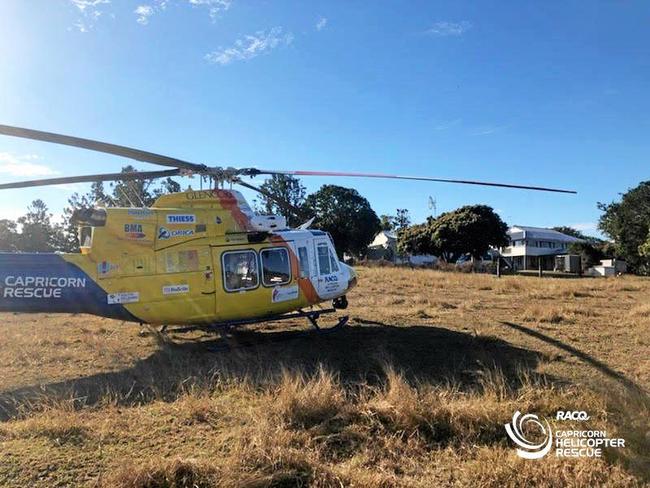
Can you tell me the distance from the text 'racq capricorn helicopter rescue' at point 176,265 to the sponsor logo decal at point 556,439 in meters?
5.14

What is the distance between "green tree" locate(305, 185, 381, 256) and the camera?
66812 mm

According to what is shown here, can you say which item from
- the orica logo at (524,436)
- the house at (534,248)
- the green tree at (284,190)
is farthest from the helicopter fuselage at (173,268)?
the house at (534,248)

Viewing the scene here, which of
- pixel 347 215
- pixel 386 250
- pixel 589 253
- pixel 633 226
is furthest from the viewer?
pixel 386 250

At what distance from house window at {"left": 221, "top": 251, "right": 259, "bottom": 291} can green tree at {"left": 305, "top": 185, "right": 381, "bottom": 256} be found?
5331cm

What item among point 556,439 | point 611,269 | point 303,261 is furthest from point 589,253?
point 556,439

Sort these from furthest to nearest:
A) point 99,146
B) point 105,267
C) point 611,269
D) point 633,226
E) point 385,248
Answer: point 385,248 < point 611,269 < point 633,226 < point 105,267 < point 99,146

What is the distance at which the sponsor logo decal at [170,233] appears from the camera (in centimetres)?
1055

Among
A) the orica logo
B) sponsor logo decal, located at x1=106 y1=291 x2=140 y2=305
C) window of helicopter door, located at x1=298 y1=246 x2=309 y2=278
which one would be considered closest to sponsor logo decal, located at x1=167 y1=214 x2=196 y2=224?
sponsor logo decal, located at x1=106 y1=291 x2=140 y2=305

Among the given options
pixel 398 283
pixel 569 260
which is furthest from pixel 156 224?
pixel 569 260

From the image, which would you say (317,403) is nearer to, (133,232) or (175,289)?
(175,289)

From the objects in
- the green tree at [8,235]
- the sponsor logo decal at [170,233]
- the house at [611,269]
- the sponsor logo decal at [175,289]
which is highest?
the green tree at [8,235]

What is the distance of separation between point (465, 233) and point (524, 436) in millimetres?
51790

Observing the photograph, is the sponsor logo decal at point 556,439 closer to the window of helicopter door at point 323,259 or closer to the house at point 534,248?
the window of helicopter door at point 323,259

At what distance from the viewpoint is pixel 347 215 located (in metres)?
69.0
